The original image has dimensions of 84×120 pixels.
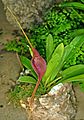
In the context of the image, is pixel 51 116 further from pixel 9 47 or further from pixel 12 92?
pixel 9 47

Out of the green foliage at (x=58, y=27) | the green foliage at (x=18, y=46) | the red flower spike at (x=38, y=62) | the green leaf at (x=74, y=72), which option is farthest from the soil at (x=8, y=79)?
the red flower spike at (x=38, y=62)

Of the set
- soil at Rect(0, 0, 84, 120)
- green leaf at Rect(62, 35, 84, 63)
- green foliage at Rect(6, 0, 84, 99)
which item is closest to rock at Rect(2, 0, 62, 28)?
green foliage at Rect(6, 0, 84, 99)

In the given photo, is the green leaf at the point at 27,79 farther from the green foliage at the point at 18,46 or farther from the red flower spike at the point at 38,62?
the green foliage at the point at 18,46

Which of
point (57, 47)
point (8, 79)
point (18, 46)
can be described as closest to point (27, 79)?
point (57, 47)

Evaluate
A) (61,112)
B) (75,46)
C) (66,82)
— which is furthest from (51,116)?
(75,46)

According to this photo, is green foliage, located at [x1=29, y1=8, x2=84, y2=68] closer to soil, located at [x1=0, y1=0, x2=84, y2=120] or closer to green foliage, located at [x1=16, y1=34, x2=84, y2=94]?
soil, located at [x1=0, y1=0, x2=84, y2=120]

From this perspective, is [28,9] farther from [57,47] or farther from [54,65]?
[54,65]
